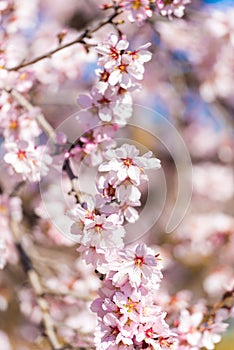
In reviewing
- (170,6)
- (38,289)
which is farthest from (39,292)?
(170,6)

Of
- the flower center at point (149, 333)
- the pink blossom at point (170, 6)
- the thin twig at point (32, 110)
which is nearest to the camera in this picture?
the flower center at point (149, 333)

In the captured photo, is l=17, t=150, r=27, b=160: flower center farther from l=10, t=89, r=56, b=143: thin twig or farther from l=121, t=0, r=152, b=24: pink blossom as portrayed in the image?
l=121, t=0, r=152, b=24: pink blossom

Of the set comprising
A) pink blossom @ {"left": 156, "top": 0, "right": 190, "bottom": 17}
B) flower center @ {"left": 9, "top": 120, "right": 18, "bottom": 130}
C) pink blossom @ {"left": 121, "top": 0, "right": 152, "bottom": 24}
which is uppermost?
pink blossom @ {"left": 156, "top": 0, "right": 190, "bottom": 17}

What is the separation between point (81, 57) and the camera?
9.03 feet

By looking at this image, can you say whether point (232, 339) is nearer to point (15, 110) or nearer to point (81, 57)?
point (81, 57)

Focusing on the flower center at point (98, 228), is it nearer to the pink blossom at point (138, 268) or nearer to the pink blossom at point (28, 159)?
the pink blossom at point (138, 268)

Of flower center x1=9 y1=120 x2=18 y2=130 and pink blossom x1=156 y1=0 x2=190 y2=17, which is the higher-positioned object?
pink blossom x1=156 y1=0 x2=190 y2=17

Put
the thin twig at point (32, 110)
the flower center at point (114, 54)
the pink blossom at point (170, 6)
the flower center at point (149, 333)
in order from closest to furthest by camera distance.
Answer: the flower center at point (149, 333), the flower center at point (114, 54), the pink blossom at point (170, 6), the thin twig at point (32, 110)

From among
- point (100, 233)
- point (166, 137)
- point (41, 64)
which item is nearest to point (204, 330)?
point (100, 233)

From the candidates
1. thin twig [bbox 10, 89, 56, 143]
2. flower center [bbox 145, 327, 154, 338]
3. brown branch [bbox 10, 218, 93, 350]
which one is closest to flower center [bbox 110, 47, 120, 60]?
thin twig [bbox 10, 89, 56, 143]

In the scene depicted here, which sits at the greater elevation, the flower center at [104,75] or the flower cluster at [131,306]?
the flower center at [104,75]

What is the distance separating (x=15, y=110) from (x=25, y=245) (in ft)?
2.19

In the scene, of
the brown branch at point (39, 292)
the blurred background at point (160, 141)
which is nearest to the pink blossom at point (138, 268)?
the brown branch at point (39, 292)

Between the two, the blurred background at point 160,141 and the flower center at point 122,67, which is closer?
the flower center at point 122,67
